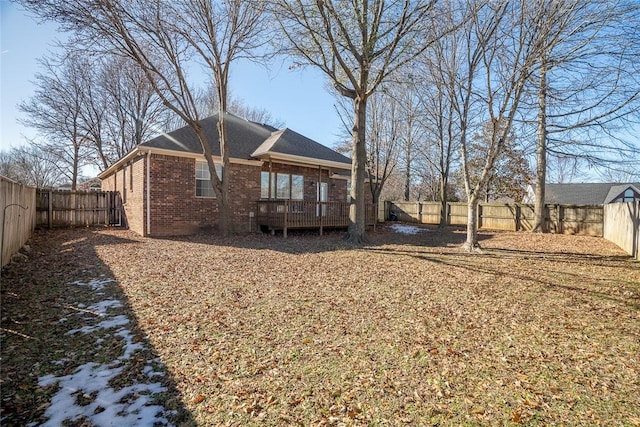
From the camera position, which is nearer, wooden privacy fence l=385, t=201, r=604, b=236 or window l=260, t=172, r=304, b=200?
window l=260, t=172, r=304, b=200

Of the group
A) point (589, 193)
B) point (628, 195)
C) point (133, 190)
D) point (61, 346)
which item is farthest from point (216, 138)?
point (628, 195)

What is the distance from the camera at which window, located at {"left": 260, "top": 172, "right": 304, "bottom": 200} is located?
1390 centimetres

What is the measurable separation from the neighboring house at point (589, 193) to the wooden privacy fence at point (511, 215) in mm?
12686

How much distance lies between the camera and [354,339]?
349cm

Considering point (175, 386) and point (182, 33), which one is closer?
point (175, 386)

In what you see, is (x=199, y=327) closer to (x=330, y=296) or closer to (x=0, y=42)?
(x=330, y=296)

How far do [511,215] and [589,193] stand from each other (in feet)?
65.3

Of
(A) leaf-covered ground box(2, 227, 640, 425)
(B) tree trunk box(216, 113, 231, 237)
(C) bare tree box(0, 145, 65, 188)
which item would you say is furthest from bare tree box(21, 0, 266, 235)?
(C) bare tree box(0, 145, 65, 188)

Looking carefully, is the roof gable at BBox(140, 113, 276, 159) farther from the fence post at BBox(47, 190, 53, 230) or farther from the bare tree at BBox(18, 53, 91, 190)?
the bare tree at BBox(18, 53, 91, 190)

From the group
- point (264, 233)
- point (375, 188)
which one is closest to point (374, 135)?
point (375, 188)

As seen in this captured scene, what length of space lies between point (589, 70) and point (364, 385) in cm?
939

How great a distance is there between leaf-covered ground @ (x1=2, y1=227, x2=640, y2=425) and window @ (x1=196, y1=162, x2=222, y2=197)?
5.45m

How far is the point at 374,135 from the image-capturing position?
66.3 ft

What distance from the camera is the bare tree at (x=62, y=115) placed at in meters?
20.3
